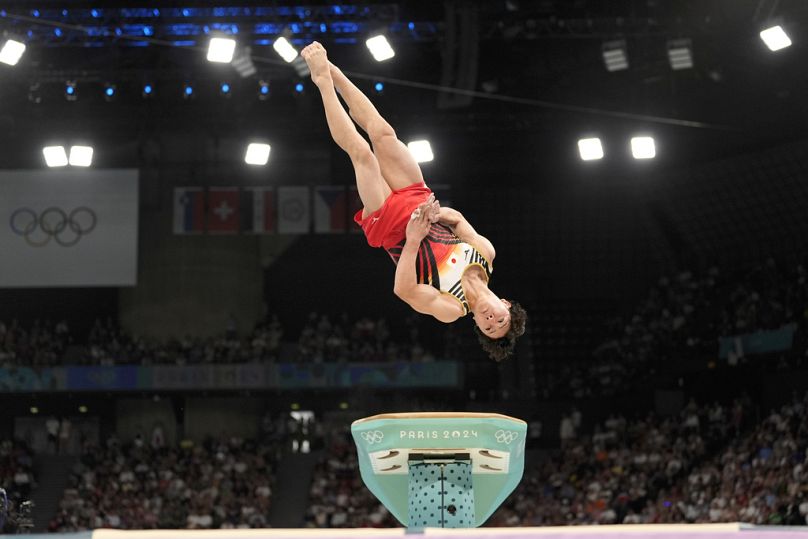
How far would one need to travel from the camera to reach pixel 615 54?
15984 mm

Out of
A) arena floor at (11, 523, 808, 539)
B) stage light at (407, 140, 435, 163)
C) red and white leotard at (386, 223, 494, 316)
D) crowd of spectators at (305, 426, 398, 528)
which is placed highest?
stage light at (407, 140, 435, 163)

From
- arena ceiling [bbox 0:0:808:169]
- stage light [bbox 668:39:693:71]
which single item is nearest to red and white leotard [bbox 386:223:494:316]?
arena ceiling [bbox 0:0:808:169]

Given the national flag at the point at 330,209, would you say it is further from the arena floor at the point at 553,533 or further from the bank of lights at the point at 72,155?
the arena floor at the point at 553,533

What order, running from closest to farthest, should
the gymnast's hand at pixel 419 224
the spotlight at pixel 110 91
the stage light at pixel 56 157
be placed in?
the gymnast's hand at pixel 419 224, the stage light at pixel 56 157, the spotlight at pixel 110 91

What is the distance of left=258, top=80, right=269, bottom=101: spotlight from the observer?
58.3ft

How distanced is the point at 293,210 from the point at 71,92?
5.07 m

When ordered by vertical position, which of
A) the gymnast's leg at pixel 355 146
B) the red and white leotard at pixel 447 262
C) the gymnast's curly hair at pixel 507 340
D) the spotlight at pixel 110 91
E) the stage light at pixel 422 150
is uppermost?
the spotlight at pixel 110 91

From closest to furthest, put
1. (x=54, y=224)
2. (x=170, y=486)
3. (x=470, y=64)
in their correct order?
(x=470, y=64)
(x=54, y=224)
(x=170, y=486)

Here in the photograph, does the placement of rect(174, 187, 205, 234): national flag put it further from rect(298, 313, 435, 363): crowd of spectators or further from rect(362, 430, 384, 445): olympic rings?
rect(362, 430, 384, 445): olympic rings

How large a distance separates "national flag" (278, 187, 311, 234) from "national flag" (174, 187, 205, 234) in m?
1.79

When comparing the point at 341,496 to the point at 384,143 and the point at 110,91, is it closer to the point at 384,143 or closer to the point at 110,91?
the point at 110,91

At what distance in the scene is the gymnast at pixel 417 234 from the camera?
5.86 m

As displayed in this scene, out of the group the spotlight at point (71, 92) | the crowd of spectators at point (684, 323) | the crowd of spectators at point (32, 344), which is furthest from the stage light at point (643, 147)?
the crowd of spectators at point (32, 344)

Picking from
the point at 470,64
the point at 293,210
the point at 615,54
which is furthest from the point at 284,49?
the point at 293,210
